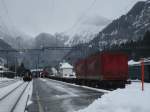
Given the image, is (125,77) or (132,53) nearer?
(125,77)

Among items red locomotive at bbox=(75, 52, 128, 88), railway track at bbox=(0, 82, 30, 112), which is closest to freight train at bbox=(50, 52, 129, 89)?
red locomotive at bbox=(75, 52, 128, 88)

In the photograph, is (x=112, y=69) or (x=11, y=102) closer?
(x=11, y=102)

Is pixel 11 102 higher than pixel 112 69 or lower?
lower

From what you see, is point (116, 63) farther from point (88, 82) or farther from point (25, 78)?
point (25, 78)

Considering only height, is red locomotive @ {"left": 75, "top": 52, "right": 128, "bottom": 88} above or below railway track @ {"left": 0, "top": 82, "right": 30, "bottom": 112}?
above

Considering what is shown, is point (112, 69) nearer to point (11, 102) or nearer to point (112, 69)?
point (112, 69)

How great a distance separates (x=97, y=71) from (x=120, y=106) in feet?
87.5

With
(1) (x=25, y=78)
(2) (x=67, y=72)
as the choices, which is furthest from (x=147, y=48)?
(2) (x=67, y=72)

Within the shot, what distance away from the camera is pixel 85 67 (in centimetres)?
4747

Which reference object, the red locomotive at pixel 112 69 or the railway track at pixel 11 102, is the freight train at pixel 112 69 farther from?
the railway track at pixel 11 102

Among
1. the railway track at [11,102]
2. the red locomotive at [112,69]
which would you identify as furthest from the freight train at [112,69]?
the railway track at [11,102]

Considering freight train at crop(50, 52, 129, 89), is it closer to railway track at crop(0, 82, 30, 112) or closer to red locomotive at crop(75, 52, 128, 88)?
red locomotive at crop(75, 52, 128, 88)

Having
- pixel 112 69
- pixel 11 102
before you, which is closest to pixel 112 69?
pixel 112 69

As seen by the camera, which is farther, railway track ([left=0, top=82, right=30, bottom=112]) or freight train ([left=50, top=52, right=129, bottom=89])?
freight train ([left=50, top=52, right=129, bottom=89])
